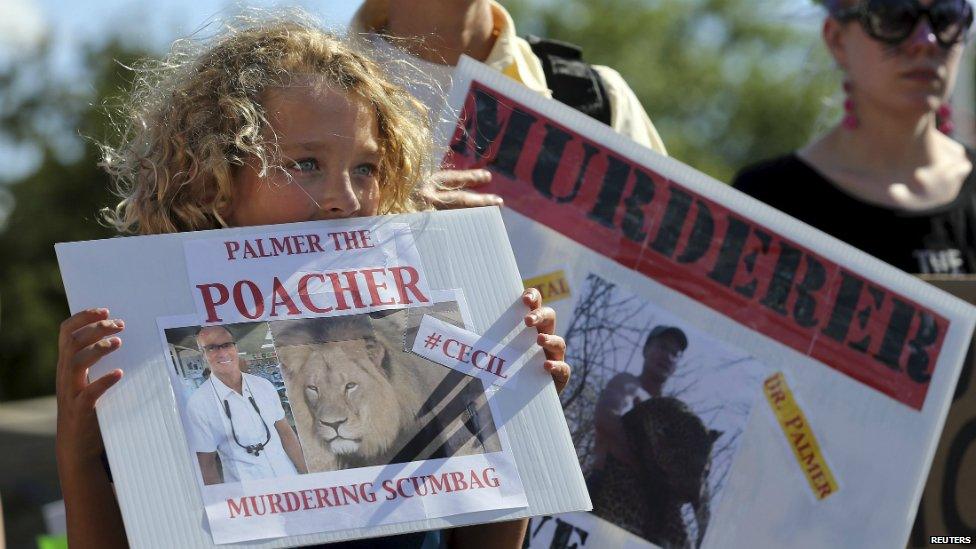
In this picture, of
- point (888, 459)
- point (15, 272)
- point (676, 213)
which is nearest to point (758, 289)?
point (676, 213)

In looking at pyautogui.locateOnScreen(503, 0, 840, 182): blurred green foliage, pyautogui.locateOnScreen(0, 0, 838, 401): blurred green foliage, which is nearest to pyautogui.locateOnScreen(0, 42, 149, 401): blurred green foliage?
pyautogui.locateOnScreen(0, 0, 838, 401): blurred green foliage

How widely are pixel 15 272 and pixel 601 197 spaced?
1708 centimetres

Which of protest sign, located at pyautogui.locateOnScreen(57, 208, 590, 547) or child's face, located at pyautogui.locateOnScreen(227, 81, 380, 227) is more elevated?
child's face, located at pyautogui.locateOnScreen(227, 81, 380, 227)

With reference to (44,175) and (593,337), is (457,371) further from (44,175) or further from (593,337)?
(44,175)

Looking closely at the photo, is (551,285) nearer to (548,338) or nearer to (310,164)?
(548,338)

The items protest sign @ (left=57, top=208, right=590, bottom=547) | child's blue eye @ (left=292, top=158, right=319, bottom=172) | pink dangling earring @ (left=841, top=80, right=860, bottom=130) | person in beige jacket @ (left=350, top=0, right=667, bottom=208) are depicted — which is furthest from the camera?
pink dangling earring @ (left=841, top=80, right=860, bottom=130)

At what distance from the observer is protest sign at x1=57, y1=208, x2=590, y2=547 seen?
153cm

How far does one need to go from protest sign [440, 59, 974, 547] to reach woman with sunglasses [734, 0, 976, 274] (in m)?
0.64

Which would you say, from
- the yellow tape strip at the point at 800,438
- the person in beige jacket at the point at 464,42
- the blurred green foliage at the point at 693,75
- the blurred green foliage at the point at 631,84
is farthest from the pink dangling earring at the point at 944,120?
the blurred green foliage at the point at 693,75

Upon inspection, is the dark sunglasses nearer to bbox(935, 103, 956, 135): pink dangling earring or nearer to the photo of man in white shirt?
bbox(935, 103, 956, 135): pink dangling earring

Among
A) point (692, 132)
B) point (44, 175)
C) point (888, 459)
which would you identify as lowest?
point (888, 459)

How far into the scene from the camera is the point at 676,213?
219 cm

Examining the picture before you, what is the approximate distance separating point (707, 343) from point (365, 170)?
69 cm

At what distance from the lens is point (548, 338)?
1.75 meters
